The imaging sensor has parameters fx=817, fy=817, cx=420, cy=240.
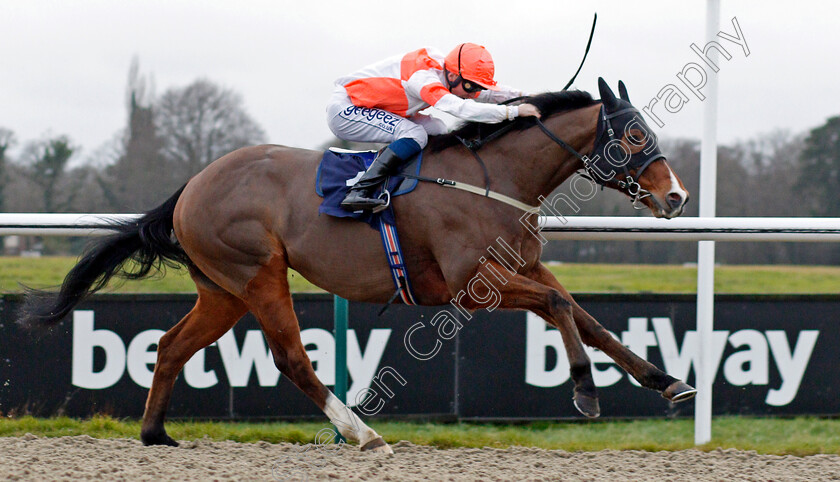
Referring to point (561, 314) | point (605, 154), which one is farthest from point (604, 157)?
point (561, 314)

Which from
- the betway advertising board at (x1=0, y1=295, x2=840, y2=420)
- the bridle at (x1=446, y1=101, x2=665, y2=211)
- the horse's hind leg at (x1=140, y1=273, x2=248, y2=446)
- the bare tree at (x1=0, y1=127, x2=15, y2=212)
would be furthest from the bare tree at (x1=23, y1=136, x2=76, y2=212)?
the bridle at (x1=446, y1=101, x2=665, y2=211)

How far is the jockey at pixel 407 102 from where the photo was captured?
11.9ft

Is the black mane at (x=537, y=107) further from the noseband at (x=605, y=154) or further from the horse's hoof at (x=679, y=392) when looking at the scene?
the horse's hoof at (x=679, y=392)

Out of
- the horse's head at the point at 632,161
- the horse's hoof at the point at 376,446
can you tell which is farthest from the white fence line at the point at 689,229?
the horse's hoof at the point at 376,446

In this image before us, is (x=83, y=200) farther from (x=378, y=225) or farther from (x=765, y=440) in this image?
(x=765, y=440)

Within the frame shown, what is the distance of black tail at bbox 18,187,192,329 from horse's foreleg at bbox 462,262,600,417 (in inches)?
68.4

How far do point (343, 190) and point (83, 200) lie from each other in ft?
18.6

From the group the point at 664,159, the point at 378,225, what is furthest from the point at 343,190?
the point at 664,159

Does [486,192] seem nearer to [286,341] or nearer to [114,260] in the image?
[286,341]

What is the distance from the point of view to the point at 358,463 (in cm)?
359

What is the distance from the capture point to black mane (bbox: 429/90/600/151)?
3.74 m

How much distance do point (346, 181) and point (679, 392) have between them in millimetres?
1732

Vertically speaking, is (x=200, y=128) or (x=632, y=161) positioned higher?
(x=200, y=128)

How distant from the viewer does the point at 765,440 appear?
4.70 m
